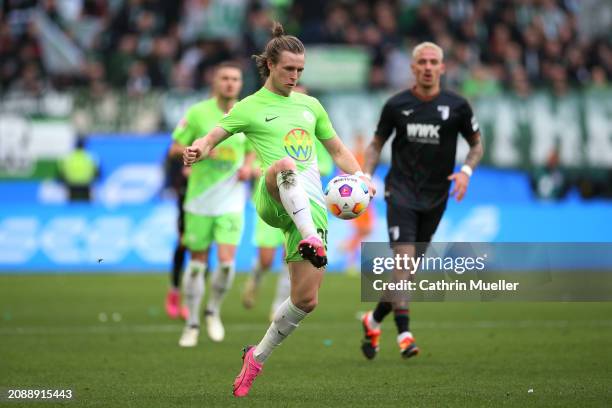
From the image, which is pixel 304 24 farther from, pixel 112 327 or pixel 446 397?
pixel 446 397

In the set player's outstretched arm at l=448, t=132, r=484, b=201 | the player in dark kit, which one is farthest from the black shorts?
player's outstretched arm at l=448, t=132, r=484, b=201

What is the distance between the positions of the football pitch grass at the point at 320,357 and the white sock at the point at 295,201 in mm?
1152

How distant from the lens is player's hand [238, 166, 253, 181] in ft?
38.2

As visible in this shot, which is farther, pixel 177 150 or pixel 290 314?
pixel 177 150

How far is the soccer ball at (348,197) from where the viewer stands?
7855 mm

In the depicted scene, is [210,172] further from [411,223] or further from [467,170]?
[467,170]

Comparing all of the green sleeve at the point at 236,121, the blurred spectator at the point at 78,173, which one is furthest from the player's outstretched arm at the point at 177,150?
the blurred spectator at the point at 78,173

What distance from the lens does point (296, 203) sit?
7.54 meters

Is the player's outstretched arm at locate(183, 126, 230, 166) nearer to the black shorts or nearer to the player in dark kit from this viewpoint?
the player in dark kit

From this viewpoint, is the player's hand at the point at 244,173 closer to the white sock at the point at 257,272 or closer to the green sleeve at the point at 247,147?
the green sleeve at the point at 247,147

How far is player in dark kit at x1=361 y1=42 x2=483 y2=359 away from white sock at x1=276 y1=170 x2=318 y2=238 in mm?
2478

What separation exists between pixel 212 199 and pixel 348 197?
12.5ft

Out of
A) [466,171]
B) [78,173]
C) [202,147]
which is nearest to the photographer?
[202,147]

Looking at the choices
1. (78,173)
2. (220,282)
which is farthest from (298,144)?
(78,173)
